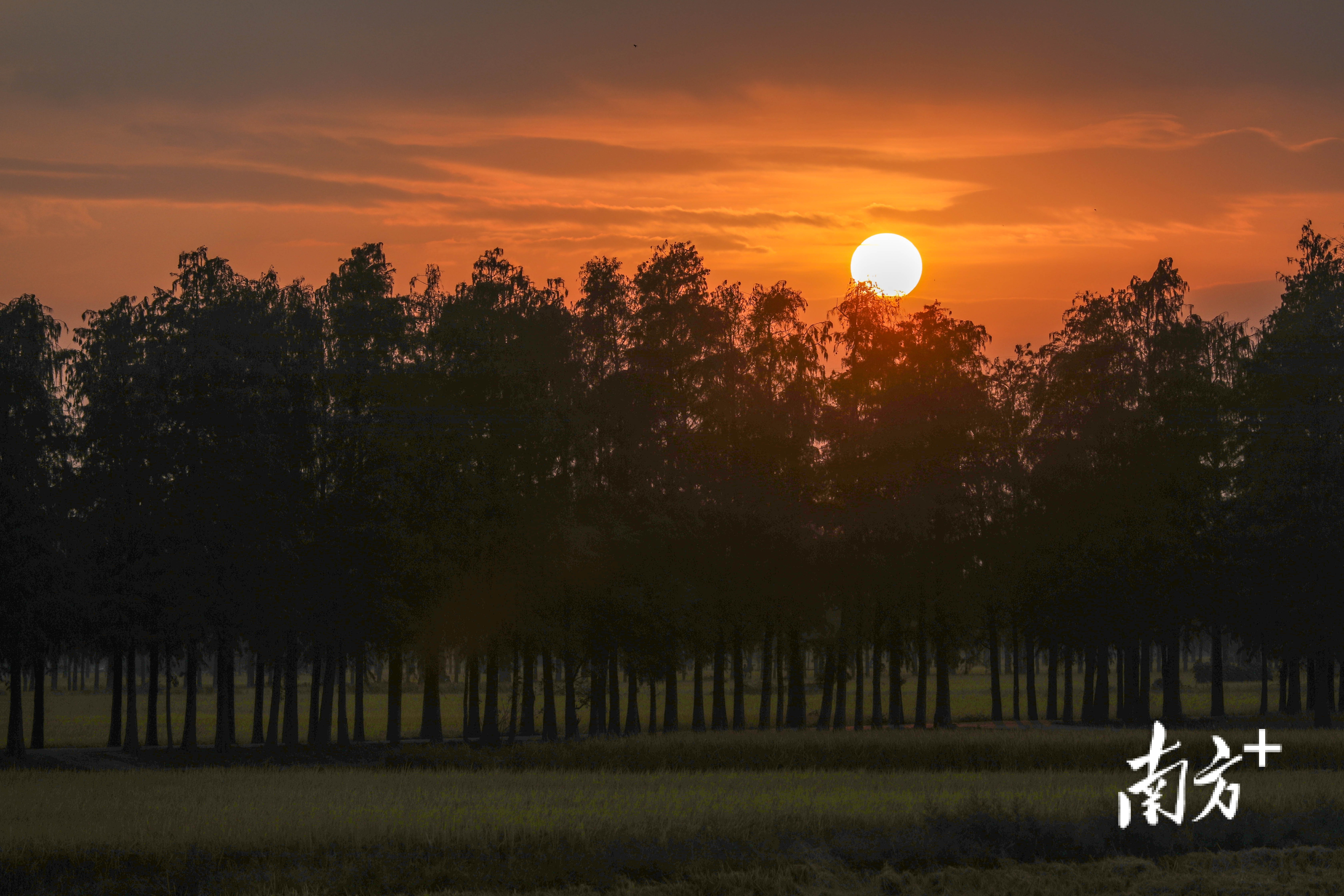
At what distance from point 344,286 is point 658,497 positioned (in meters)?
15.4

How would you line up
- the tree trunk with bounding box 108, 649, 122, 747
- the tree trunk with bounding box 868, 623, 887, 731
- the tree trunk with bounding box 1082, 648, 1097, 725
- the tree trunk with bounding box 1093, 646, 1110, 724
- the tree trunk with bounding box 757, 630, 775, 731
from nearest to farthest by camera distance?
the tree trunk with bounding box 108, 649, 122, 747, the tree trunk with bounding box 868, 623, 887, 731, the tree trunk with bounding box 757, 630, 775, 731, the tree trunk with bounding box 1093, 646, 1110, 724, the tree trunk with bounding box 1082, 648, 1097, 725

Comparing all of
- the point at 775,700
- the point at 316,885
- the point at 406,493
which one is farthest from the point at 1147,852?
the point at 775,700

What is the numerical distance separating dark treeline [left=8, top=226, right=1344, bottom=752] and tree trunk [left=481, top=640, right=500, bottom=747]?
23 centimetres

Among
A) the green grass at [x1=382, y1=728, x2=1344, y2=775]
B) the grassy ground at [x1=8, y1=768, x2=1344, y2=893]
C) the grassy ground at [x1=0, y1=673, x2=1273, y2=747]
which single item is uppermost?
the grassy ground at [x1=8, y1=768, x2=1344, y2=893]

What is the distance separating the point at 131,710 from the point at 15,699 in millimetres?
7002

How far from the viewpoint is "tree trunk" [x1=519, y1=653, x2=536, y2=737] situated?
177ft

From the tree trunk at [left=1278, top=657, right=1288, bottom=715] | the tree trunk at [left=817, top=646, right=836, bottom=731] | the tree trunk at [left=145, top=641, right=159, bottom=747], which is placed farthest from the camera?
the tree trunk at [left=1278, top=657, right=1288, bottom=715]

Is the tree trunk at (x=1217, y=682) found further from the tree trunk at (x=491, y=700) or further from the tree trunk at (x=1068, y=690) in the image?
the tree trunk at (x=491, y=700)

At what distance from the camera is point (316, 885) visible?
22391mm

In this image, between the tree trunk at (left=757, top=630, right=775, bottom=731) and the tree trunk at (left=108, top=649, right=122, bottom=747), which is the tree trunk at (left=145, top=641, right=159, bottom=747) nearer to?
the tree trunk at (left=108, top=649, right=122, bottom=747)

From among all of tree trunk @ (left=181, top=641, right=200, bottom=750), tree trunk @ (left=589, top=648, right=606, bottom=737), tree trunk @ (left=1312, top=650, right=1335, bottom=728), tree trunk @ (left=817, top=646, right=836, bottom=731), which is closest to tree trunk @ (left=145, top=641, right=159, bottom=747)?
tree trunk @ (left=181, top=641, right=200, bottom=750)

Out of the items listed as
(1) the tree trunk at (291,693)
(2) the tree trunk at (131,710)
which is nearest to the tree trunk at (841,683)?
(1) the tree trunk at (291,693)

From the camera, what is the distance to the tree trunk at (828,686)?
5631cm

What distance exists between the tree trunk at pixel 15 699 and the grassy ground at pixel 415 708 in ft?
37.7
